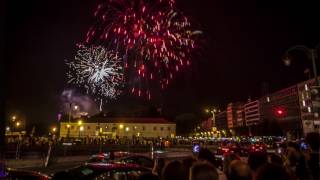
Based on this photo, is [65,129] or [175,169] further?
[65,129]

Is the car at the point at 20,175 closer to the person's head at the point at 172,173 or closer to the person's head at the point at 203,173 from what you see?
the person's head at the point at 172,173

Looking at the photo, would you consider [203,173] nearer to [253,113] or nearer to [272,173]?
[272,173]

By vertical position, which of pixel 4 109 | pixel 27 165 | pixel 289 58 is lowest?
pixel 27 165

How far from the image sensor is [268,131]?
12388 cm

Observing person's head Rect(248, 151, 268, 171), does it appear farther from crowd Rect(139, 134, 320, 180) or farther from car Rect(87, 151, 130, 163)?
car Rect(87, 151, 130, 163)

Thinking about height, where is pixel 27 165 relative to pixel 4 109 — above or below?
below

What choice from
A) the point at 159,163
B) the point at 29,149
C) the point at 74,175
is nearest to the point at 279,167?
the point at 159,163

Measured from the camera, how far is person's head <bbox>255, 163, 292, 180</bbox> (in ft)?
11.4

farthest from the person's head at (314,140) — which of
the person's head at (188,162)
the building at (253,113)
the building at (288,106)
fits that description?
the building at (253,113)

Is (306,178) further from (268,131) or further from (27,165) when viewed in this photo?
(268,131)

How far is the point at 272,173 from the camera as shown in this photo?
3.50m

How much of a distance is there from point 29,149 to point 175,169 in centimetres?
4554

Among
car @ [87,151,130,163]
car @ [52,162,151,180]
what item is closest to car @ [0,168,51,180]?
car @ [52,162,151,180]

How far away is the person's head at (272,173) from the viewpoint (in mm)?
3480
